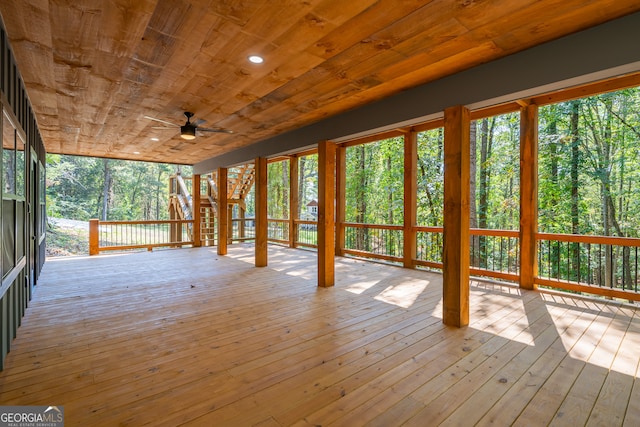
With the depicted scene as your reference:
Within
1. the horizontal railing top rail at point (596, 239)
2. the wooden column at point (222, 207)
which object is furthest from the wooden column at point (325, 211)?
the wooden column at point (222, 207)

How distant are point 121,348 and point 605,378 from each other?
3911 mm

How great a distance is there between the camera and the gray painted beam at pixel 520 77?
2.08 metres

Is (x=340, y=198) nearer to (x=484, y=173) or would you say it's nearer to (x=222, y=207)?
(x=222, y=207)

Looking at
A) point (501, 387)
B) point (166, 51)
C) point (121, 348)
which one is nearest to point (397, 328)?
point (501, 387)

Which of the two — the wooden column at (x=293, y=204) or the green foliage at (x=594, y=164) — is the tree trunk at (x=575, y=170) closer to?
the green foliage at (x=594, y=164)

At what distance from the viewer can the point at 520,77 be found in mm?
2545

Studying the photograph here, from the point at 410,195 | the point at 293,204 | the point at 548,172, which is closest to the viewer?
the point at 410,195

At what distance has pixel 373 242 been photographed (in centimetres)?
768

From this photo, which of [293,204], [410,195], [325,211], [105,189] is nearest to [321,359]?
[325,211]

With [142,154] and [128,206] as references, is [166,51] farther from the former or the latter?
[128,206]

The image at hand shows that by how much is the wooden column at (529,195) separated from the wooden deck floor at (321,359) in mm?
425

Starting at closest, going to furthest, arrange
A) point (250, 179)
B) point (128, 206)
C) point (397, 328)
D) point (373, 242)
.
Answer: point (397, 328)
point (373, 242)
point (250, 179)
point (128, 206)

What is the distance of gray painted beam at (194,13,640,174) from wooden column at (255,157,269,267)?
7.77 ft

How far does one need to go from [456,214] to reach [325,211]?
2136 millimetres
